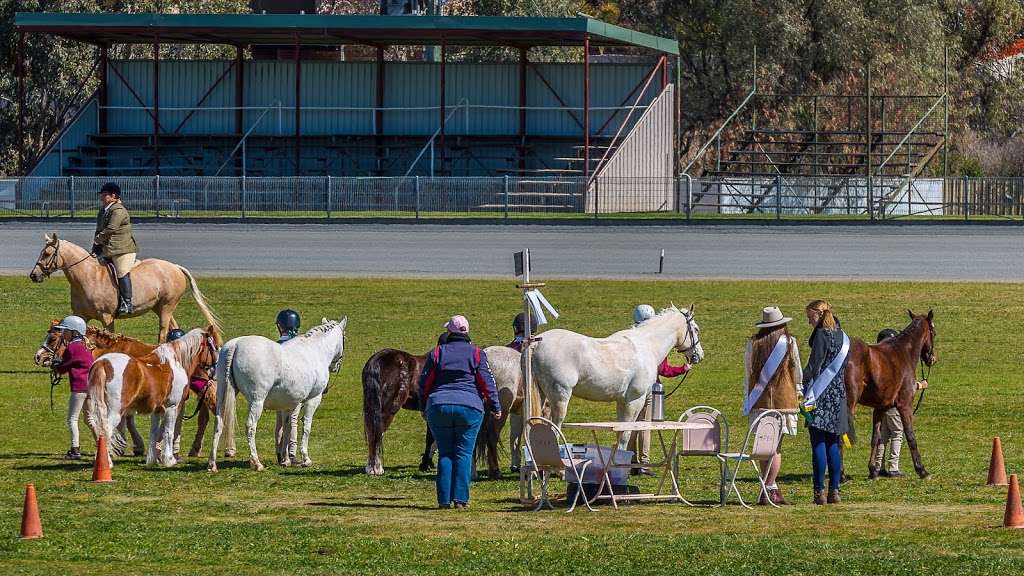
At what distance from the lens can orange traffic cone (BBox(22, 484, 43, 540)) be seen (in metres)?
11.9

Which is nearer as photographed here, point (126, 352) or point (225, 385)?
point (225, 385)

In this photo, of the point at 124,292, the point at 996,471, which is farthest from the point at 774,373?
the point at 124,292

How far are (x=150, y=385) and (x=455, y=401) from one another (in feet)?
13.1

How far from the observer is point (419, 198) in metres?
44.4

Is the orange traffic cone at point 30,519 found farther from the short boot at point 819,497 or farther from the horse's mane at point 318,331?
the short boot at point 819,497

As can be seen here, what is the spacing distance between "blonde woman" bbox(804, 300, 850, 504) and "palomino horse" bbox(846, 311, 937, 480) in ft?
3.79

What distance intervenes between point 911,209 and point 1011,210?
462 centimetres

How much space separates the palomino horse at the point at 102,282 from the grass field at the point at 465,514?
146cm

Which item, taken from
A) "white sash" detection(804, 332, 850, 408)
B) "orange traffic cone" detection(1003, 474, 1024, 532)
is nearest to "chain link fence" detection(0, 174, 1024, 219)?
"white sash" detection(804, 332, 850, 408)

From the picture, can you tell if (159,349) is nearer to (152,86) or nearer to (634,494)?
(634,494)

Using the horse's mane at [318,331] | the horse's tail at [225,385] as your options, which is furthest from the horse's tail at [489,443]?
the horse's tail at [225,385]

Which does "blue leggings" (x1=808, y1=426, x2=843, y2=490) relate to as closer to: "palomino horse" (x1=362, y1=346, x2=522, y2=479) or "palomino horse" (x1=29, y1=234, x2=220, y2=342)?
"palomino horse" (x1=362, y1=346, x2=522, y2=479)

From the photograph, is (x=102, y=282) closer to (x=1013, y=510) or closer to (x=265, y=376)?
(x=265, y=376)

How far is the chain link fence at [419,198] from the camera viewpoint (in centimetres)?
4447
